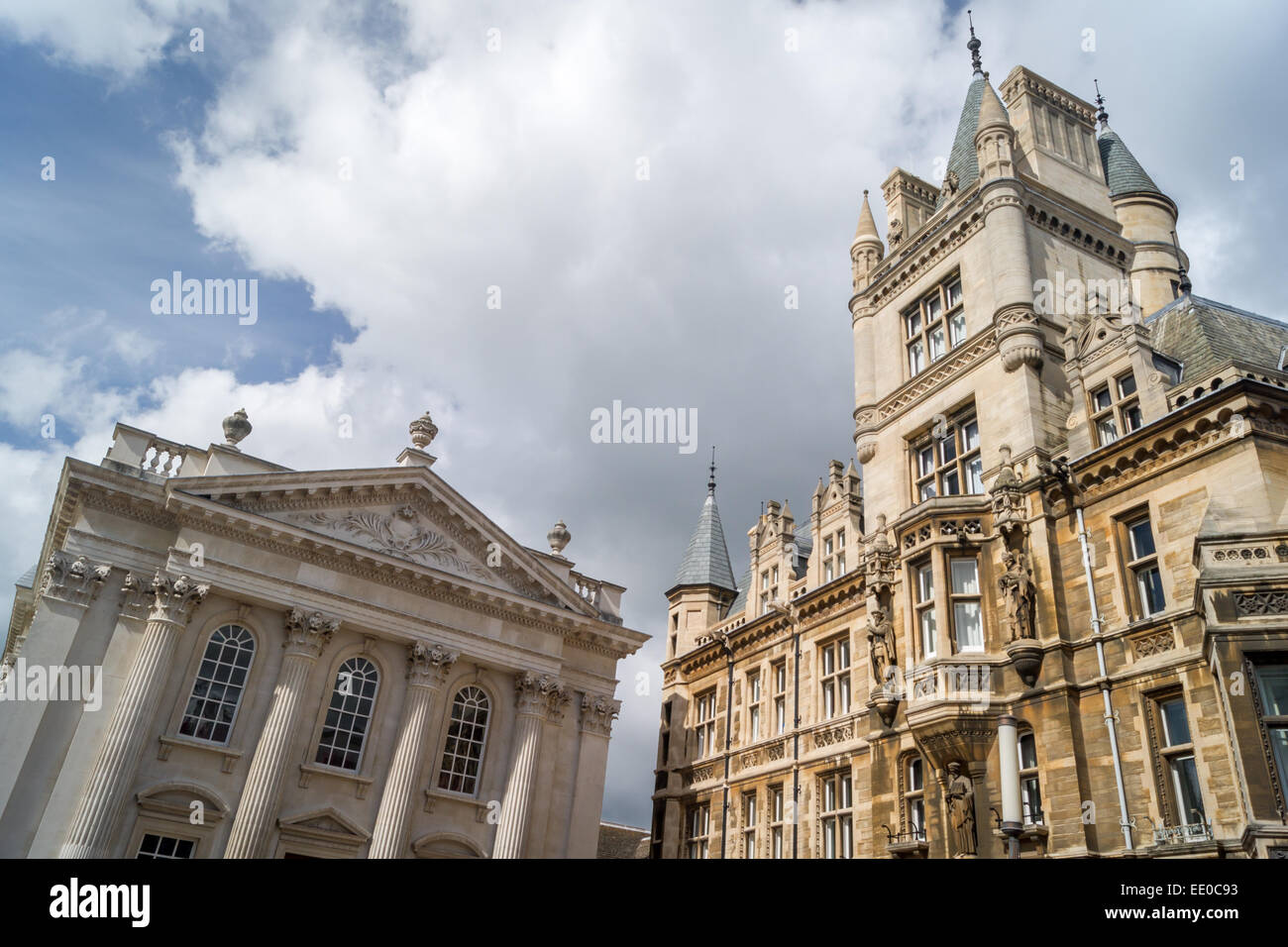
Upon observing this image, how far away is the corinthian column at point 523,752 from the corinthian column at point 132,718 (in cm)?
1067

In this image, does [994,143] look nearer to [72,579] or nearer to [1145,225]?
[1145,225]

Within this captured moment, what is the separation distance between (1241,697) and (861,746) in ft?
39.1

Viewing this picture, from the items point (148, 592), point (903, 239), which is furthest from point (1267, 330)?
point (148, 592)

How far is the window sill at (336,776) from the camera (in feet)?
81.9

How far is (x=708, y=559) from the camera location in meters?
41.2

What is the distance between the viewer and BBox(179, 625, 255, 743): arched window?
24266 millimetres

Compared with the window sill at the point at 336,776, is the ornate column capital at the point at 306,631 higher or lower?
higher

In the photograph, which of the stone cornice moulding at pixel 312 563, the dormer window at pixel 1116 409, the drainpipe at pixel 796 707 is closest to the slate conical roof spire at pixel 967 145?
the dormer window at pixel 1116 409

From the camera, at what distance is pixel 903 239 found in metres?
31.6

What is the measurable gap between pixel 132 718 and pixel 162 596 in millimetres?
3394

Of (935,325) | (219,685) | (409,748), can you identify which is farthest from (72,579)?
(935,325)

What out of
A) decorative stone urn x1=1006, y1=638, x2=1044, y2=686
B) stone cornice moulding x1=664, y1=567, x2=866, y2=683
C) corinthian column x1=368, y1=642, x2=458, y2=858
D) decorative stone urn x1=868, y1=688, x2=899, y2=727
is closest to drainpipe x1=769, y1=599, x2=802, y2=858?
stone cornice moulding x1=664, y1=567, x2=866, y2=683

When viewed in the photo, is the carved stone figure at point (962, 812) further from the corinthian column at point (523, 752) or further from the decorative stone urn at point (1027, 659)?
the corinthian column at point (523, 752)
